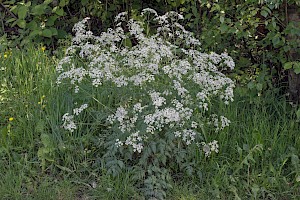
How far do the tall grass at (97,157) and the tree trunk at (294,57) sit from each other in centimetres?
18

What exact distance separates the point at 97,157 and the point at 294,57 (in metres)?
1.97

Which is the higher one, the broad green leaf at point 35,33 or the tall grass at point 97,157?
the broad green leaf at point 35,33

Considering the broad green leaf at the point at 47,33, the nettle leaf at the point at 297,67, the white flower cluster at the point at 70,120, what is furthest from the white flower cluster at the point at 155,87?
the broad green leaf at the point at 47,33

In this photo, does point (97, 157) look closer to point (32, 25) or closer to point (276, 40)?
point (276, 40)

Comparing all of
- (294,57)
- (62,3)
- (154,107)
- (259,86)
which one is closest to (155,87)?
(154,107)

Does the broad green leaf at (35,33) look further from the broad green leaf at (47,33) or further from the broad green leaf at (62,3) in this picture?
the broad green leaf at (62,3)

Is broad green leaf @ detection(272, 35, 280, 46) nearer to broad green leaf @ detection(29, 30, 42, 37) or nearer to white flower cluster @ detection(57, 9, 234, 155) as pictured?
white flower cluster @ detection(57, 9, 234, 155)

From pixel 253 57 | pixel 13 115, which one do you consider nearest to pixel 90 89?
pixel 13 115

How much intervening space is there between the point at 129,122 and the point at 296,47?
65.8 inches

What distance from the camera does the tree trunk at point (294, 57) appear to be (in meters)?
Result: 4.24

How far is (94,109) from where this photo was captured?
13.2 ft

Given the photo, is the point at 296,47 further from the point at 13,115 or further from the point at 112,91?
the point at 13,115

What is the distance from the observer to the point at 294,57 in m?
4.32

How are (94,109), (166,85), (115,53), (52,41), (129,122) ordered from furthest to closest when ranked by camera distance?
1. (52,41)
2. (115,53)
3. (94,109)
4. (166,85)
5. (129,122)
